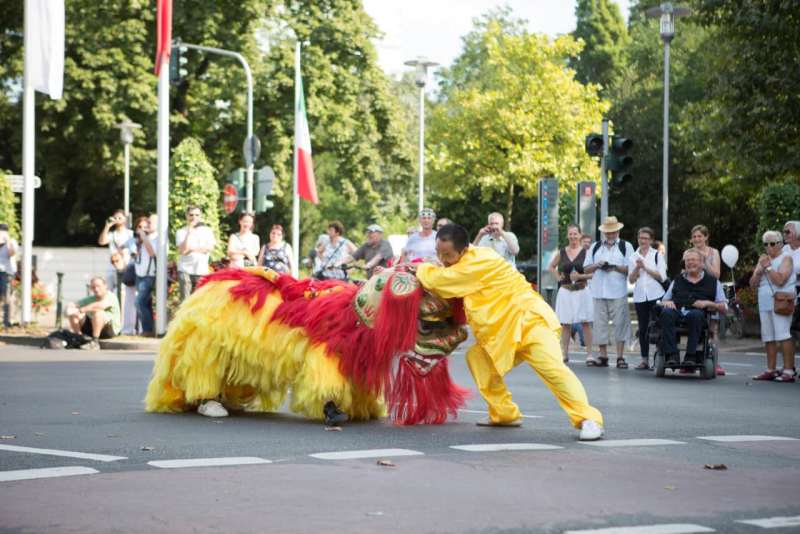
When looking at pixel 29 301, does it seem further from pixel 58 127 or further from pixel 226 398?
pixel 58 127

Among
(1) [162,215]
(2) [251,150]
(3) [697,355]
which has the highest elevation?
(2) [251,150]

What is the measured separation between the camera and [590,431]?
31.8 ft

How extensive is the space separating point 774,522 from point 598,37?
95.5 meters

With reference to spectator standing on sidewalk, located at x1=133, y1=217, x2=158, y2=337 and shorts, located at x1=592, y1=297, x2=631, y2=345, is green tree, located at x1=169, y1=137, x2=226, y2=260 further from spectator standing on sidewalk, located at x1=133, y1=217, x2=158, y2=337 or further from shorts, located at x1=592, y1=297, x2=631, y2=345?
shorts, located at x1=592, y1=297, x2=631, y2=345

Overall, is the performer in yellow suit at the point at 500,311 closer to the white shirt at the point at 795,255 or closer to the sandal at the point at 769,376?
the sandal at the point at 769,376

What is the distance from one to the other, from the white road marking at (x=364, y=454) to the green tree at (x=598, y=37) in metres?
89.7

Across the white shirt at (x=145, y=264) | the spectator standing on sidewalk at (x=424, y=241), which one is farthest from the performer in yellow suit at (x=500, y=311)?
the white shirt at (x=145, y=264)

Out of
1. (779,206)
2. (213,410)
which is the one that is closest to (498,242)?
(779,206)

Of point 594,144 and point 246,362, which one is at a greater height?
point 594,144

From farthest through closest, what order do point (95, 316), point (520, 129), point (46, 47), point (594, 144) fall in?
point (520, 129), point (46, 47), point (594, 144), point (95, 316)

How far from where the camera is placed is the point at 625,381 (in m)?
15.9

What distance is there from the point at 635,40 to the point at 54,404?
8368cm

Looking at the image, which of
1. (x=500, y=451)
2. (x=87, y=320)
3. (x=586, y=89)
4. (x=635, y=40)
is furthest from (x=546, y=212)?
(x=635, y=40)

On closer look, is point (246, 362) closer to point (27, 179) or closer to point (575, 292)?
point (575, 292)
